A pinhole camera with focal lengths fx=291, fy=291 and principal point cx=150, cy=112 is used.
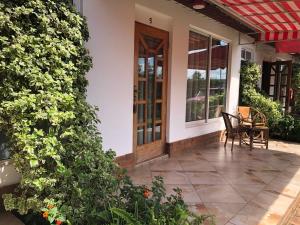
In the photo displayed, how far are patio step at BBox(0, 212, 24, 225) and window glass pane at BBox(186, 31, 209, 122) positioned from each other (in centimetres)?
395

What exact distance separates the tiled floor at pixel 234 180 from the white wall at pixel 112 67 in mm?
712

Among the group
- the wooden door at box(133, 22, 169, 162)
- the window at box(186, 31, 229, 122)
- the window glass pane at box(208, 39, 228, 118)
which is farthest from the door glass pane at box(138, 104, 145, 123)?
the window glass pane at box(208, 39, 228, 118)

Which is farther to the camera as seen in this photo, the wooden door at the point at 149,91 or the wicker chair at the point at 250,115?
the wicker chair at the point at 250,115

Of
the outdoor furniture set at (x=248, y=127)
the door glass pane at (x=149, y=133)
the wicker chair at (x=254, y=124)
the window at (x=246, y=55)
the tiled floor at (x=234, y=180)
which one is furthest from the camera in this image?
the window at (x=246, y=55)

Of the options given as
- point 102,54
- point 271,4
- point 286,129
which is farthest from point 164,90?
point 286,129

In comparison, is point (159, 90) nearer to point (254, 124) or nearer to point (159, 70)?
point (159, 70)

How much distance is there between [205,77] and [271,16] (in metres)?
1.82

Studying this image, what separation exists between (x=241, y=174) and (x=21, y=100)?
11.6ft

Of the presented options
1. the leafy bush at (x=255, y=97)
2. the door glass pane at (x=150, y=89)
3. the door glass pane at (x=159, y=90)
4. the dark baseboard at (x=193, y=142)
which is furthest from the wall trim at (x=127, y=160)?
the leafy bush at (x=255, y=97)

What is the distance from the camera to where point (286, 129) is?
790 cm

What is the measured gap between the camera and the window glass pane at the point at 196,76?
6020 mm

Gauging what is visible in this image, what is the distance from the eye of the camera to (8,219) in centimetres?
281

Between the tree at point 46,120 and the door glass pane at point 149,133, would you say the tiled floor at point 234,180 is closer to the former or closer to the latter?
the door glass pane at point 149,133

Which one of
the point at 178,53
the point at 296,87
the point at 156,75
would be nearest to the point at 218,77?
the point at 178,53
